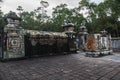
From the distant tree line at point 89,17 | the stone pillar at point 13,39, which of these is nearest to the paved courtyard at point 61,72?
the stone pillar at point 13,39

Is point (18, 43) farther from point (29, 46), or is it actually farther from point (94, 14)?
point (94, 14)

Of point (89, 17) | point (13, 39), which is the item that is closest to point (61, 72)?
point (13, 39)

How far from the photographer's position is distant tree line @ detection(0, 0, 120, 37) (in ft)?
75.2

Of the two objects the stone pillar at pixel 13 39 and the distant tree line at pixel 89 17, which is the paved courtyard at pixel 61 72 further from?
the distant tree line at pixel 89 17

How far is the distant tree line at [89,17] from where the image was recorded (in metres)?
22.9

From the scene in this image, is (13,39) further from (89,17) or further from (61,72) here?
(89,17)

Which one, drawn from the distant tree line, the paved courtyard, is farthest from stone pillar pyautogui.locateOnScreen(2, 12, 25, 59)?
the distant tree line

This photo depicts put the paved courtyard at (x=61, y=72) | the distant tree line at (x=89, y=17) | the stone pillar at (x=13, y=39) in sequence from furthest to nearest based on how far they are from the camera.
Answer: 1. the distant tree line at (x=89, y=17)
2. the stone pillar at (x=13, y=39)
3. the paved courtyard at (x=61, y=72)

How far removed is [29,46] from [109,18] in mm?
17468

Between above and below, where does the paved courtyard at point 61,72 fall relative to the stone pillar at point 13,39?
below

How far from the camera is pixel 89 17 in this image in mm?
27578

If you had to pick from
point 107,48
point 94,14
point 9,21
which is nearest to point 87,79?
point 9,21

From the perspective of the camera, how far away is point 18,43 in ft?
29.9

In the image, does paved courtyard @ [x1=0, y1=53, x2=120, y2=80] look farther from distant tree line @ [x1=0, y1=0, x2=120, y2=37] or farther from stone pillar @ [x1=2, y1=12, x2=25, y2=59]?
distant tree line @ [x1=0, y1=0, x2=120, y2=37]
